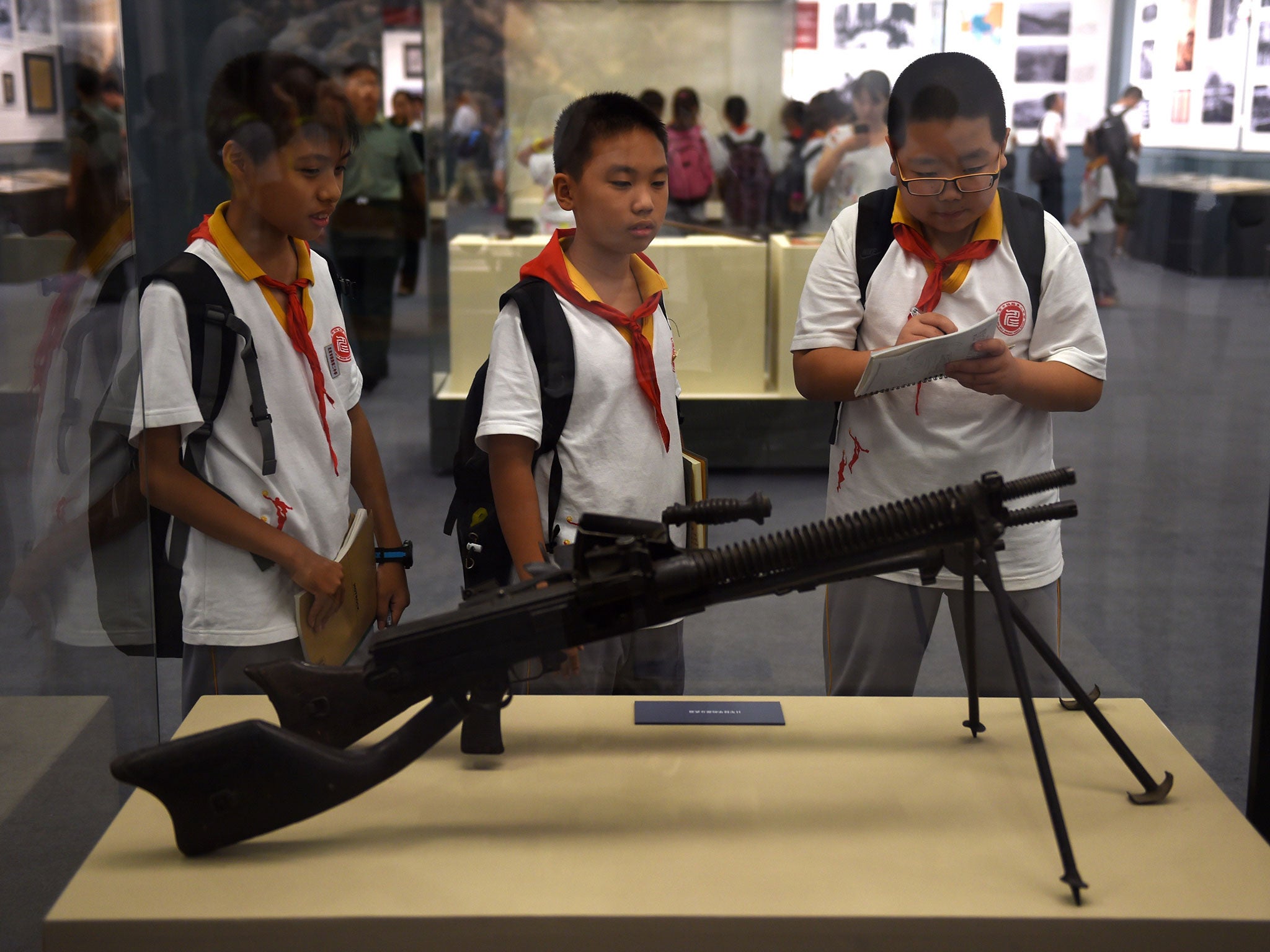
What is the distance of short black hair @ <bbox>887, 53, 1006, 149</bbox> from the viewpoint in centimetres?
150

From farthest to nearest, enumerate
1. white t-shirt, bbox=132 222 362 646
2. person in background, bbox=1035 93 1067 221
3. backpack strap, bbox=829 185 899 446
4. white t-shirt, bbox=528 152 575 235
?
person in background, bbox=1035 93 1067 221 < white t-shirt, bbox=528 152 575 235 < backpack strap, bbox=829 185 899 446 < white t-shirt, bbox=132 222 362 646

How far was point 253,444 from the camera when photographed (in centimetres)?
145

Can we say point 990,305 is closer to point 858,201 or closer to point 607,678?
point 858,201

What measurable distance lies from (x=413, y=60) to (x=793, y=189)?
2.45ft

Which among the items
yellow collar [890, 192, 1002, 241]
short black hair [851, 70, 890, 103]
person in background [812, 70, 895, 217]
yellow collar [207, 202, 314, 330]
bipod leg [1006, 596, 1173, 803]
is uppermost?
short black hair [851, 70, 890, 103]

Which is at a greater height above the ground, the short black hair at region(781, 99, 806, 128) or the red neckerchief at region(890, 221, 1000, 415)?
the short black hair at region(781, 99, 806, 128)

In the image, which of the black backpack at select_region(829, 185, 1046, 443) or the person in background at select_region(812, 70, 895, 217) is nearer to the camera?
the black backpack at select_region(829, 185, 1046, 443)

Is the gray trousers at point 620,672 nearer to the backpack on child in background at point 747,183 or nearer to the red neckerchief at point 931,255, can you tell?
A: the red neckerchief at point 931,255

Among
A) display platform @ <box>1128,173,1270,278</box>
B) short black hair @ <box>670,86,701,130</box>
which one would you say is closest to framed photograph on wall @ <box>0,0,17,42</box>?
short black hair @ <box>670,86,701,130</box>

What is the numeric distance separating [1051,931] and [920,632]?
679mm

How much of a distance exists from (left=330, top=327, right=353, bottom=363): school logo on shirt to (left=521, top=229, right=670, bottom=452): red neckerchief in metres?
0.27

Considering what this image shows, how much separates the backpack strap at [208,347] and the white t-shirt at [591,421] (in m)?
0.29

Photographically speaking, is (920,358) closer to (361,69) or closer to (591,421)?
(591,421)

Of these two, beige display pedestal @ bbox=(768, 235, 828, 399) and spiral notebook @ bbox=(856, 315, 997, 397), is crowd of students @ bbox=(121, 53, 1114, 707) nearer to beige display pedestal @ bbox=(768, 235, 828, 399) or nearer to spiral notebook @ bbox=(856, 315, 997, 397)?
spiral notebook @ bbox=(856, 315, 997, 397)
